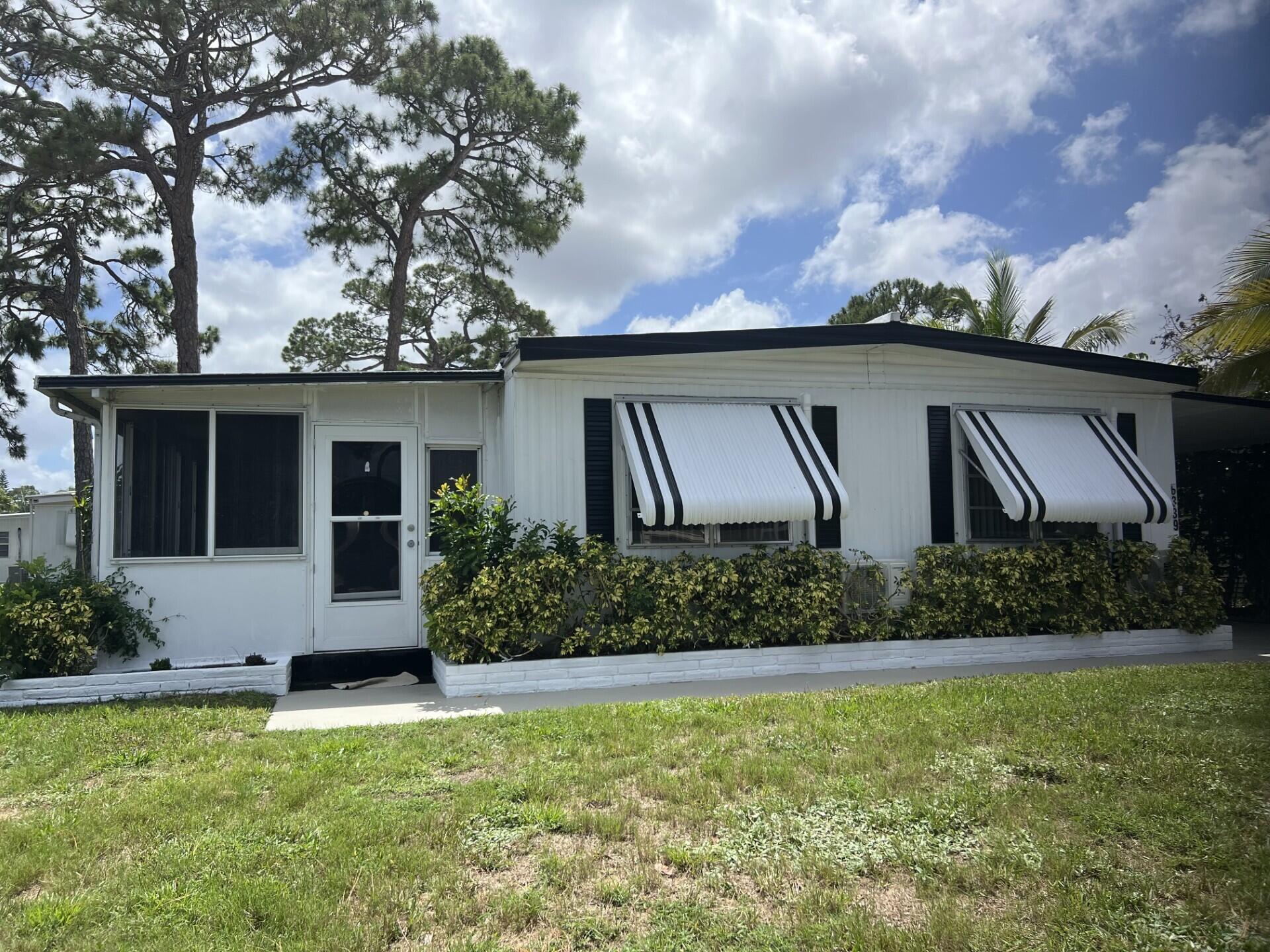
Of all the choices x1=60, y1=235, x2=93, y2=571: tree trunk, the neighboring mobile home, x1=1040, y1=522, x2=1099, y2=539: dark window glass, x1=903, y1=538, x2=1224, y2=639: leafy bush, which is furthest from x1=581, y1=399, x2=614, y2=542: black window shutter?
x1=60, y1=235, x2=93, y2=571: tree trunk

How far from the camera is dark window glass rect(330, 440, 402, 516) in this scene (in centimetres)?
797

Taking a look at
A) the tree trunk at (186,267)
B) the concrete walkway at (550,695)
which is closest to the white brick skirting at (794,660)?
the concrete walkway at (550,695)

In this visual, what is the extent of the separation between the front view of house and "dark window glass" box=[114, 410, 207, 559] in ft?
0.05

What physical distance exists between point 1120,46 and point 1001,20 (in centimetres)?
142

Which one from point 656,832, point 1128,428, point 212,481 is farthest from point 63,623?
point 1128,428

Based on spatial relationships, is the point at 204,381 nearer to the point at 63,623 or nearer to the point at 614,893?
the point at 63,623

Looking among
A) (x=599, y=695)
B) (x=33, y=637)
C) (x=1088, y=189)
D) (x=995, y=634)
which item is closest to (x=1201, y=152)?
(x=1088, y=189)

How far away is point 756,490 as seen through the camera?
757 centimetres

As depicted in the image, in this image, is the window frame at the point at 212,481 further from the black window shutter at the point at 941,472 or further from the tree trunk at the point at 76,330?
the tree trunk at the point at 76,330

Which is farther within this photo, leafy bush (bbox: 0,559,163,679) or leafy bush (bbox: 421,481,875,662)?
leafy bush (bbox: 421,481,875,662)

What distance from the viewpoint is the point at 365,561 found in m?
7.99

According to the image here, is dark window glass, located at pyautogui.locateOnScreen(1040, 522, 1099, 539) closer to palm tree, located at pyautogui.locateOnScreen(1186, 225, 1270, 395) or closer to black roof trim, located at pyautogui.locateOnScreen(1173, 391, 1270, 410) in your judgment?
black roof trim, located at pyautogui.locateOnScreen(1173, 391, 1270, 410)

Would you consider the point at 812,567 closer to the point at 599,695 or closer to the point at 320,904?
the point at 599,695

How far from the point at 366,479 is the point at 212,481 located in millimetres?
1328
